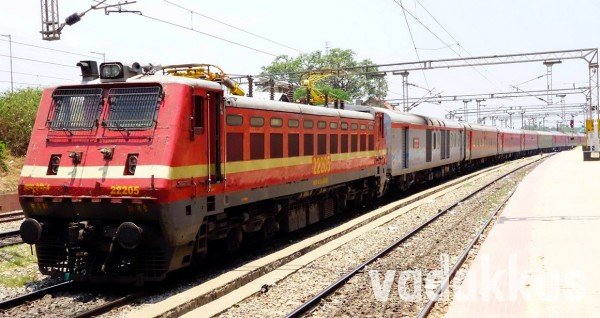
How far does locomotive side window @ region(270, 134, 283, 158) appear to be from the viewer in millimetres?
13234

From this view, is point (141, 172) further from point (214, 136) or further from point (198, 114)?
point (214, 136)

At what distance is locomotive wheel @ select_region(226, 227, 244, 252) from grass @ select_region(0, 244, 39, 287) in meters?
3.60

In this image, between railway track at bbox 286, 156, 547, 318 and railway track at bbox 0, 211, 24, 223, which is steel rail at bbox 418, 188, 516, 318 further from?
railway track at bbox 0, 211, 24, 223

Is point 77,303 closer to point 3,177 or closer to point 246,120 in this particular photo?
point 246,120

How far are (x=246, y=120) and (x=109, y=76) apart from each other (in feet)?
9.03

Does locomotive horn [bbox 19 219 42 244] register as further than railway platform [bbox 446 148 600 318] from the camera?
Yes

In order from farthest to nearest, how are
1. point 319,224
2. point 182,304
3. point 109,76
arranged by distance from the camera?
point 319,224, point 109,76, point 182,304

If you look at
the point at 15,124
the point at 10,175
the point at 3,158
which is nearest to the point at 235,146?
the point at 10,175

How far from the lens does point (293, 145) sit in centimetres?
1430

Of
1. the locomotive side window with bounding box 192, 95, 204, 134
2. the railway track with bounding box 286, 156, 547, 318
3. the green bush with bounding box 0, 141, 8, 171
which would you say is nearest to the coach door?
the locomotive side window with bounding box 192, 95, 204, 134

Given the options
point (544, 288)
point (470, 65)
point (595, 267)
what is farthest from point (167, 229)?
point (470, 65)

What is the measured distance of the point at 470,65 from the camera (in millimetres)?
36500

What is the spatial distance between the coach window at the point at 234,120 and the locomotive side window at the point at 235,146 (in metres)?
0.20

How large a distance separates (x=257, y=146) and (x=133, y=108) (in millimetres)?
3129
